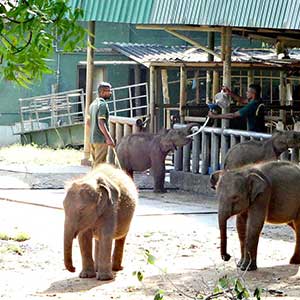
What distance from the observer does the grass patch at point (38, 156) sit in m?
26.9

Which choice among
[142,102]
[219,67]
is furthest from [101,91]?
[142,102]

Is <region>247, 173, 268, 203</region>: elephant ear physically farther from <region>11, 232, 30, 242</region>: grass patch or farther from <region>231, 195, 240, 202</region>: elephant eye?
<region>11, 232, 30, 242</region>: grass patch

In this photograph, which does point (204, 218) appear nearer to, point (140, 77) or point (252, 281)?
point (252, 281)

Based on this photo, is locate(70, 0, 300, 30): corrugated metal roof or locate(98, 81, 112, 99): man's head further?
locate(98, 81, 112, 99): man's head

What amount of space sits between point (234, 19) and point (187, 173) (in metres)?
3.40

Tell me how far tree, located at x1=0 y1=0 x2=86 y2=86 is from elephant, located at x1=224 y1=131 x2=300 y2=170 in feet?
32.4

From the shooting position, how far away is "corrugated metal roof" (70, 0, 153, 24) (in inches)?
821

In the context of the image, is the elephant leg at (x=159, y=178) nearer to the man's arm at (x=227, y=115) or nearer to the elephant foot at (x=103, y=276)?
the man's arm at (x=227, y=115)

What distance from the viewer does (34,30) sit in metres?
7.49

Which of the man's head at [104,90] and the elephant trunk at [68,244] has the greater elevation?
the man's head at [104,90]

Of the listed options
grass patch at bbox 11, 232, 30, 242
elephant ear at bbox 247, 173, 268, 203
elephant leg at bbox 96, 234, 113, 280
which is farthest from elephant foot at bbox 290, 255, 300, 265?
grass patch at bbox 11, 232, 30, 242

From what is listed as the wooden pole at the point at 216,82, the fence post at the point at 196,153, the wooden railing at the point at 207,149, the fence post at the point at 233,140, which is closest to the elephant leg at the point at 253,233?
the wooden railing at the point at 207,149

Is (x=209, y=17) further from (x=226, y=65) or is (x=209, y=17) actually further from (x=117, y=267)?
(x=117, y=267)

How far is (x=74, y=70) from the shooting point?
3606 cm
